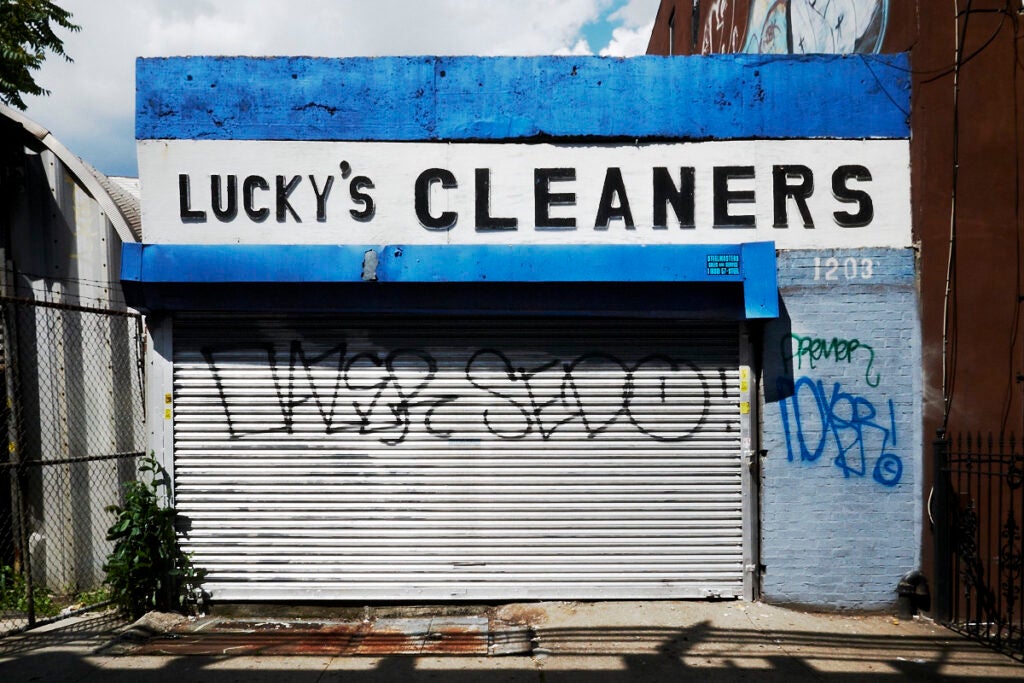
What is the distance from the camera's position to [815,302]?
6.48 meters

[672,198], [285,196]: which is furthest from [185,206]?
[672,198]

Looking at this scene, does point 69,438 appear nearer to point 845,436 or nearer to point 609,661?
point 609,661

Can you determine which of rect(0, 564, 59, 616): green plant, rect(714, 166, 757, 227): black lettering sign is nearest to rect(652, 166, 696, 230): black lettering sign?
rect(714, 166, 757, 227): black lettering sign

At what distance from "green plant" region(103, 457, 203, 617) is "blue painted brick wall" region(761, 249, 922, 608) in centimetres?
533

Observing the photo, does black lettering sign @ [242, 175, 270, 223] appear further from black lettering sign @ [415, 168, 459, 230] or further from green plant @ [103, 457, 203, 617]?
green plant @ [103, 457, 203, 617]

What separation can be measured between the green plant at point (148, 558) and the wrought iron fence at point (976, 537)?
6.65 m

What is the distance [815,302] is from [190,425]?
5838 mm

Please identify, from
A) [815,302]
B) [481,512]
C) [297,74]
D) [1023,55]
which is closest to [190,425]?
[481,512]

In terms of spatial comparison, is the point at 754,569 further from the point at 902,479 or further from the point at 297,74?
the point at 297,74

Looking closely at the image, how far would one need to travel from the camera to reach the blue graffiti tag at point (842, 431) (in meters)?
6.43

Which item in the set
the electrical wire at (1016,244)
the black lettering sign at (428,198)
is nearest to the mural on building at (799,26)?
the electrical wire at (1016,244)

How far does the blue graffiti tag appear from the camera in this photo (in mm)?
6426

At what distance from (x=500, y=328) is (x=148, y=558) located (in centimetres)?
373

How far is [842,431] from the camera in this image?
21.1 feet
